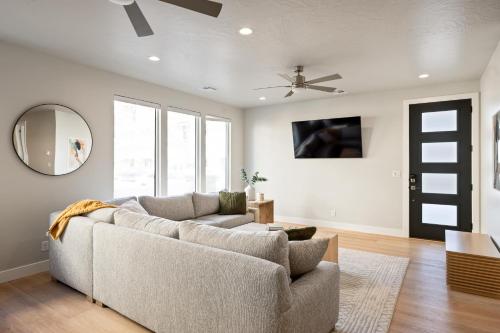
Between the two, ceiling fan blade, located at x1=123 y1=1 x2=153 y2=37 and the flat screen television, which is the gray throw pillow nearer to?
ceiling fan blade, located at x1=123 y1=1 x2=153 y2=37

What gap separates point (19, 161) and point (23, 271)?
1.30 m

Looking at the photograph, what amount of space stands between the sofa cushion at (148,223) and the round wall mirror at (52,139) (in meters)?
A: 1.52

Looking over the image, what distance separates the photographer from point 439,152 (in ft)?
15.5

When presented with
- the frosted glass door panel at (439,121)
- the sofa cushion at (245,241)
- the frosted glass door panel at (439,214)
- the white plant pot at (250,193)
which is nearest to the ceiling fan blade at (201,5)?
the sofa cushion at (245,241)

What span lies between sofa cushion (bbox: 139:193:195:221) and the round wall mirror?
105 cm

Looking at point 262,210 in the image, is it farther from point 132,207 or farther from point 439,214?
point 439,214

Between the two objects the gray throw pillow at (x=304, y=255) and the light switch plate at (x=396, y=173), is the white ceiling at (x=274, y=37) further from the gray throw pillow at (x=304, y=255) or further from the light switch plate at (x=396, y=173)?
the gray throw pillow at (x=304, y=255)

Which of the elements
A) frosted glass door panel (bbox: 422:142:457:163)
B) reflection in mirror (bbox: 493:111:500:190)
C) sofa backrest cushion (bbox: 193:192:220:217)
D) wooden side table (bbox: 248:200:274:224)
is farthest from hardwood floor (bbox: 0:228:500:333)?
wooden side table (bbox: 248:200:274:224)

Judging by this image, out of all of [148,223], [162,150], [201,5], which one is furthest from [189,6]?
[162,150]

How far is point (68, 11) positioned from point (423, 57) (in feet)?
13.0

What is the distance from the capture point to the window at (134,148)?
4379 mm

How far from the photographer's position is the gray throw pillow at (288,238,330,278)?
1859mm

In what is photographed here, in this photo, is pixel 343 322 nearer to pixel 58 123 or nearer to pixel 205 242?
pixel 205 242

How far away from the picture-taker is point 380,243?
4.65 metres
